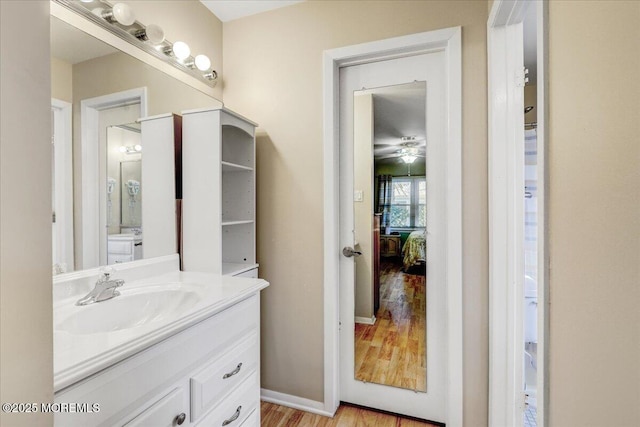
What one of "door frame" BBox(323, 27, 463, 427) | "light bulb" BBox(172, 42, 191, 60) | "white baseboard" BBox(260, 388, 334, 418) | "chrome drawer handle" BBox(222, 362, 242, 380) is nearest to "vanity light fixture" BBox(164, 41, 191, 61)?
"light bulb" BBox(172, 42, 191, 60)

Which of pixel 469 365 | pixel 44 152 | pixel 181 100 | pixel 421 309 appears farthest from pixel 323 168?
pixel 44 152

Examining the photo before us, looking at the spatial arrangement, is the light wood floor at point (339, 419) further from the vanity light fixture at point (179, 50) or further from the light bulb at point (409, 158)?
the vanity light fixture at point (179, 50)

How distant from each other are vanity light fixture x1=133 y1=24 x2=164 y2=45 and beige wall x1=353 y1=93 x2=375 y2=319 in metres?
1.06

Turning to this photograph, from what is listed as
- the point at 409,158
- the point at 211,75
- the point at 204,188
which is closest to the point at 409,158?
the point at 409,158

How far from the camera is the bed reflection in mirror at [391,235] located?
1.72 meters

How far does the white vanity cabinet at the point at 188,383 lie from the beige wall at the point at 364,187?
769mm

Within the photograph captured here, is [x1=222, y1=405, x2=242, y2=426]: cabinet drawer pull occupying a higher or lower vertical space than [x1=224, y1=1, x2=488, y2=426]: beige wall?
lower

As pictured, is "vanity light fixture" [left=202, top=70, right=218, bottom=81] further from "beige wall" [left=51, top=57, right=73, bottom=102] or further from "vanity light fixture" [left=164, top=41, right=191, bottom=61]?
"beige wall" [left=51, top=57, right=73, bottom=102]

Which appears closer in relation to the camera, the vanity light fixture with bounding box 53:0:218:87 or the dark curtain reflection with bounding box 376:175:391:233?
the vanity light fixture with bounding box 53:0:218:87

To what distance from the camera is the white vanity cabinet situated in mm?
693

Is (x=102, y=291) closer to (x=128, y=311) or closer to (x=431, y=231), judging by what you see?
(x=128, y=311)

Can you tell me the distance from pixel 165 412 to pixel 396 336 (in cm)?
129

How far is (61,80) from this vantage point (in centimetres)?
113

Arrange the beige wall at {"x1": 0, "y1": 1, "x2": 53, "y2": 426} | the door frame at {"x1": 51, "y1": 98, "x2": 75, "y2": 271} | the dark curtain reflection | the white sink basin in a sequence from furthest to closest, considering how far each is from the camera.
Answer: the dark curtain reflection
the door frame at {"x1": 51, "y1": 98, "x2": 75, "y2": 271}
the white sink basin
the beige wall at {"x1": 0, "y1": 1, "x2": 53, "y2": 426}
